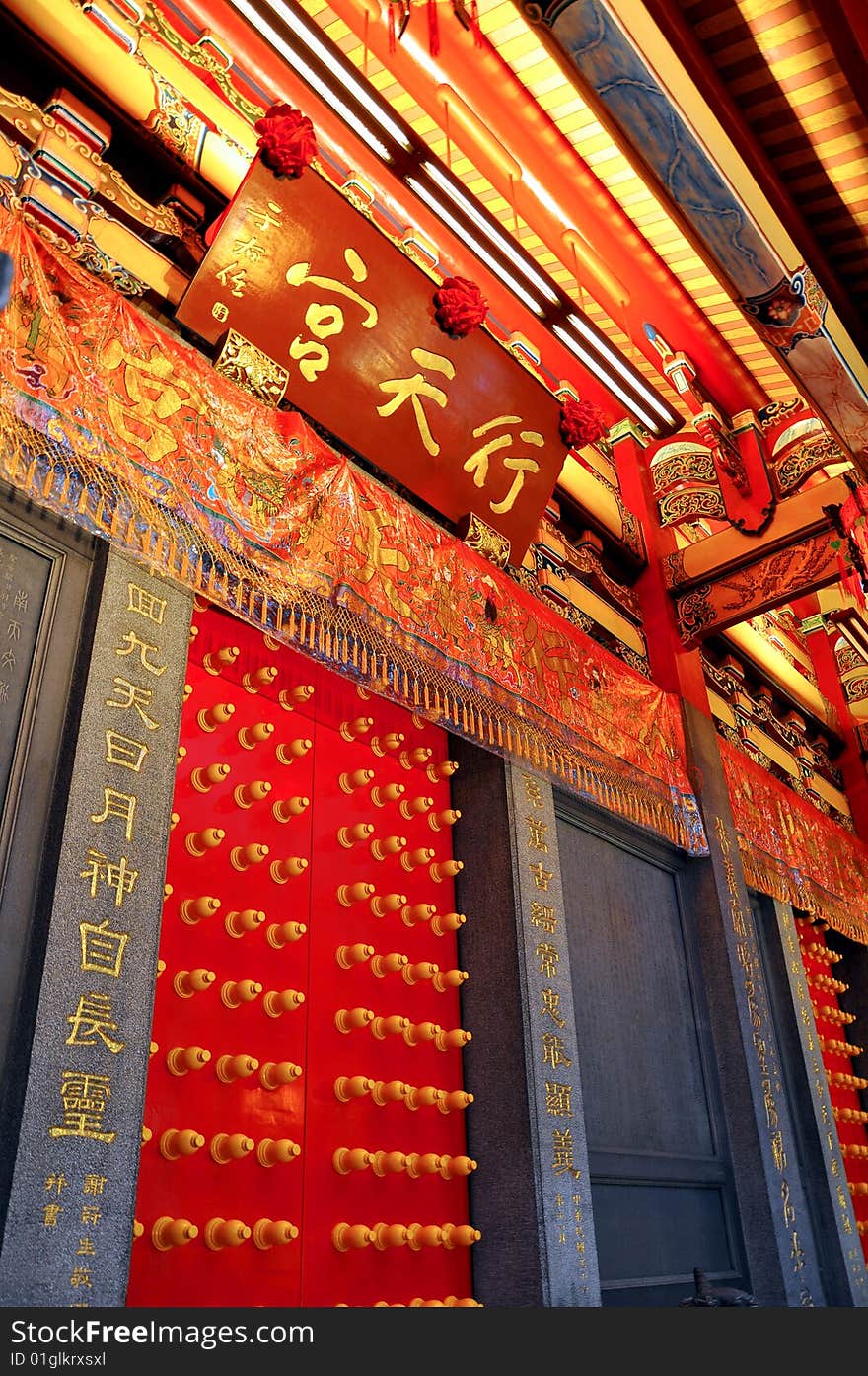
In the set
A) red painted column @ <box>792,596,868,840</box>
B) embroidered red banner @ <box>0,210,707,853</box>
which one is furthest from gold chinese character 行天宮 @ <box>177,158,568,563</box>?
red painted column @ <box>792,596,868,840</box>

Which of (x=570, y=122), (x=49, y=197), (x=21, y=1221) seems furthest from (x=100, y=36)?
(x=21, y=1221)

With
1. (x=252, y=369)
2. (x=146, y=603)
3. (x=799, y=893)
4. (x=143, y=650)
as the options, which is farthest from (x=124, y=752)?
(x=799, y=893)

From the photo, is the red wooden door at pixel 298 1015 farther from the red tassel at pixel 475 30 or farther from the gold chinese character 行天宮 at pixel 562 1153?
the red tassel at pixel 475 30

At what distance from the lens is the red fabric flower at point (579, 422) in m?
4.85

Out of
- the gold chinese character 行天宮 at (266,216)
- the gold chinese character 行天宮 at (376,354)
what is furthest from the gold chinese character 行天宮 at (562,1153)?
the gold chinese character 行天宮 at (266,216)

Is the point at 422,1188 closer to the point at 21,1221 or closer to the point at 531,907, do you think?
the point at 531,907

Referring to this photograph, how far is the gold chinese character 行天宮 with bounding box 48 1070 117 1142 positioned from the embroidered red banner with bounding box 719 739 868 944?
456 centimetres

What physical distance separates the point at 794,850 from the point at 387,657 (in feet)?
14.0

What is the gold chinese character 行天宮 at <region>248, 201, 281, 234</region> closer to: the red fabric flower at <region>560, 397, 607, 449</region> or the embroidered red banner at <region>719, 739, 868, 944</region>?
the red fabric flower at <region>560, 397, 607, 449</region>

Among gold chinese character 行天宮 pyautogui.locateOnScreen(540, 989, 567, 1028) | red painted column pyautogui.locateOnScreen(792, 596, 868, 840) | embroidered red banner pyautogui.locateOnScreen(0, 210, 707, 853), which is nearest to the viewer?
embroidered red banner pyautogui.locateOnScreen(0, 210, 707, 853)

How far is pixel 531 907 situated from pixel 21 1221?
2380 mm

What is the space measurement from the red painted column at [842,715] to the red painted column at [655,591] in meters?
3.24

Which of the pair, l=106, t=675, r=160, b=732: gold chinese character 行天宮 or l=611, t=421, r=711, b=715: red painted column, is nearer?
l=106, t=675, r=160, b=732: gold chinese character 行天宮

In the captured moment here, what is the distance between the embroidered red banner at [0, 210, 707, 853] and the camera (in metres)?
2.57
